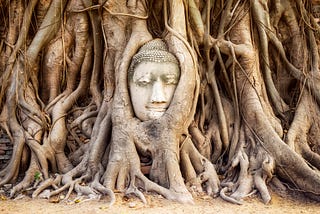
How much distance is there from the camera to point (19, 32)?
171 inches

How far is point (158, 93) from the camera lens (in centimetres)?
350

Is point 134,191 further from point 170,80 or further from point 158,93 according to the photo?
point 170,80

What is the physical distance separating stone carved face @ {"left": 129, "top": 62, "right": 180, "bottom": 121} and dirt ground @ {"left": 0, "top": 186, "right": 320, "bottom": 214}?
34.5 inches

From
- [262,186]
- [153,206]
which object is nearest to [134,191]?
[153,206]

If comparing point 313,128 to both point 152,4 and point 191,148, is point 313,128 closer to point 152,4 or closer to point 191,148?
point 191,148

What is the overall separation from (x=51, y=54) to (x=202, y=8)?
1.97 meters

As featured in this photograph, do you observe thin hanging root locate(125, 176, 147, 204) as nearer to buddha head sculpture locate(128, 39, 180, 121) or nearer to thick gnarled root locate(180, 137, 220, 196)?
thick gnarled root locate(180, 137, 220, 196)

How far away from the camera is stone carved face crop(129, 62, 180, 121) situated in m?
3.56

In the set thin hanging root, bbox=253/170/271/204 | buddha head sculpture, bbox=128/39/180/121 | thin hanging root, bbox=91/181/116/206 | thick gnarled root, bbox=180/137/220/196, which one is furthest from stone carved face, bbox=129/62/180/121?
thin hanging root, bbox=253/170/271/204

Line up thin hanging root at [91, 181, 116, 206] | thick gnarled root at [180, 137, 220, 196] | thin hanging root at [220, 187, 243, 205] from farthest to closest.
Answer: thick gnarled root at [180, 137, 220, 196] → thin hanging root at [220, 187, 243, 205] → thin hanging root at [91, 181, 116, 206]

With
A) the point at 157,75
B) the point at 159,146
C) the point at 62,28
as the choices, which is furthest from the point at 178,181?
the point at 62,28

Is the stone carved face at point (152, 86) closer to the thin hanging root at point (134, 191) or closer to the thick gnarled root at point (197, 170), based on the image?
the thick gnarled root at point (197, 170)

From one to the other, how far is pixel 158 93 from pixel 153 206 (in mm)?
1117

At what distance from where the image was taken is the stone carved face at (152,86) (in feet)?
11.7
